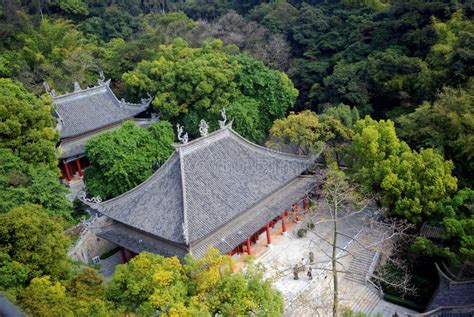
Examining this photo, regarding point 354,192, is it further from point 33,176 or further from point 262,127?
point 33,176

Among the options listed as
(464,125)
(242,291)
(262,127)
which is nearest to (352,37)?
(262,127)

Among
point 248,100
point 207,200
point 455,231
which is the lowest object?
point 455,231

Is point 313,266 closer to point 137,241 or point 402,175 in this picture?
point 402,175

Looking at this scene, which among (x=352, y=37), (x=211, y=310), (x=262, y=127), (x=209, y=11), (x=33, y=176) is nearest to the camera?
(x=211, y=310)

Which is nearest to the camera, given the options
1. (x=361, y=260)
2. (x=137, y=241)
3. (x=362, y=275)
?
(x=137, y=241)

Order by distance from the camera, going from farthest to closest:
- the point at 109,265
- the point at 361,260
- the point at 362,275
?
1. the point at 109,265
2. the point at 361,260
3. the point at 362,275

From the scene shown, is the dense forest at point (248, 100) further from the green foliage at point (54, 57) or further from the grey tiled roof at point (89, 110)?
the grey tiled roof at point (89, 110)

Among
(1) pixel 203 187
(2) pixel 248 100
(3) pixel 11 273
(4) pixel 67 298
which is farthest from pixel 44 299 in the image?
(2) pixel 248 100
